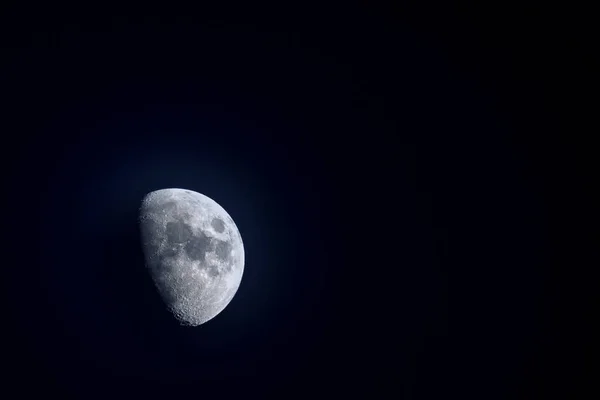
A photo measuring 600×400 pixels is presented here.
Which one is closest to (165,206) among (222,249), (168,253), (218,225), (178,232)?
(178,232)

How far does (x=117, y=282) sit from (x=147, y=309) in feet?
1.91

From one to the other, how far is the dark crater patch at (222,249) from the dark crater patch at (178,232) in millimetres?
522

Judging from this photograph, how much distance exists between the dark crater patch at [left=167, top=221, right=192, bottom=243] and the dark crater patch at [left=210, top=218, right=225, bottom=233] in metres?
0.47

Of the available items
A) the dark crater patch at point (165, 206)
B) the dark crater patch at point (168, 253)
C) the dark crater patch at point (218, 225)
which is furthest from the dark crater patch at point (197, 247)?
the dark crater patch at point (165, 206)

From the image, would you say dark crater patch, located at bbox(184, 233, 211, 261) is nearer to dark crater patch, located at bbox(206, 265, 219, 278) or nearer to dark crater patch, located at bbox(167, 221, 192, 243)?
dark crater patch, located at bbox(167, 221, 192, 243)

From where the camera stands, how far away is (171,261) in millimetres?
6555

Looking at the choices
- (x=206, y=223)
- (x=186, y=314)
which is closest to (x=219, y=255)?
(x=206, y=223)

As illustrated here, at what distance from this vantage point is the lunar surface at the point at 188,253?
6539 millimetres

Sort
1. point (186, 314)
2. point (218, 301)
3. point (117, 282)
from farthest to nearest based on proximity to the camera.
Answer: point (218, 301)
point (186, 314)
point (117, 282)

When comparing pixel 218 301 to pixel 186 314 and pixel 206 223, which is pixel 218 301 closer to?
pixel 186 314

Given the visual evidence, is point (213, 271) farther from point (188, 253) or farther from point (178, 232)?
point (178, 232)

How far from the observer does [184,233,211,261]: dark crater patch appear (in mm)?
6699

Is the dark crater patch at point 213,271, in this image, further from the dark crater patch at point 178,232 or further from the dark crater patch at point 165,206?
→ the dark crater patch at point 165,206

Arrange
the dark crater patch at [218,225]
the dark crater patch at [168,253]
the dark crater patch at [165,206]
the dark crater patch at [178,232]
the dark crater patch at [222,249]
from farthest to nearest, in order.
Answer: the dark crater patch at [218,225] < the dark crater patch at [222,249] < the dark crater patch at [165,206] < the dark crater patch at [178,232] < the dark crater patch at [168,253]
